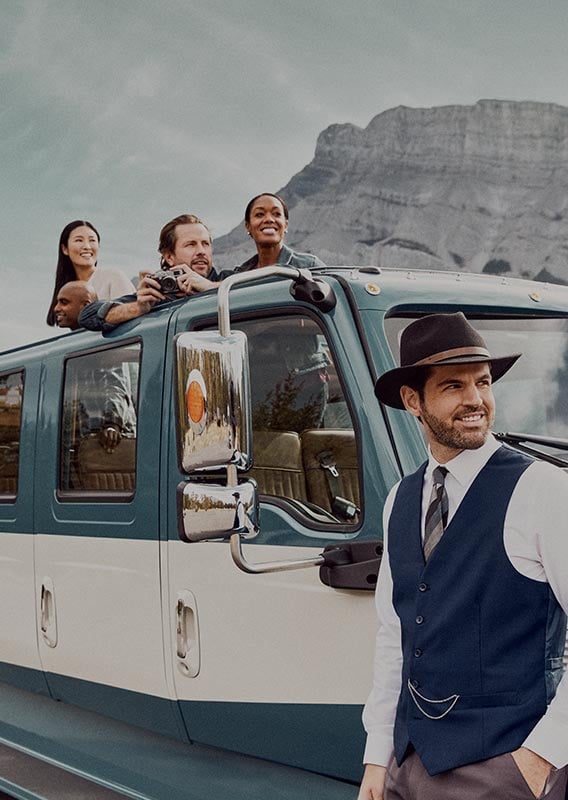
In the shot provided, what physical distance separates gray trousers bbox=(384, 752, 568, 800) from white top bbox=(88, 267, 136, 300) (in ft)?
10.2

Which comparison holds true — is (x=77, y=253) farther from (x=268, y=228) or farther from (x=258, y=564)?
(x=258, y=564)

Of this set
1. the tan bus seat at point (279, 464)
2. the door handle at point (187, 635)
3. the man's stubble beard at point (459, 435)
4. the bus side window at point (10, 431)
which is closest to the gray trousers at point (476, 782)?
the man's stubble beard at point (459, 435)

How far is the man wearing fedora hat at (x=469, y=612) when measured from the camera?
Answer: 2.18 metres

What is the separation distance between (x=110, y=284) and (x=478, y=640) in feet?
10.9

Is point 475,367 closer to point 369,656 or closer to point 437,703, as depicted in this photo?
point 437,703

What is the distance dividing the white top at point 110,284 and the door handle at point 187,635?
180 centimetres

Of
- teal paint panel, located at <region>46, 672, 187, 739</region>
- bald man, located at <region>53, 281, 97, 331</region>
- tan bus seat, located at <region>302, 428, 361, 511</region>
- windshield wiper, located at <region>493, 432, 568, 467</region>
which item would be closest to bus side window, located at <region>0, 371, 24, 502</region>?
bald man, located at <region>53, 281, 97, 331</region>

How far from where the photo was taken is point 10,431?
16.5 ft

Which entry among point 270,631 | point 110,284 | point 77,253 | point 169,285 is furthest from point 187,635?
point 77,253

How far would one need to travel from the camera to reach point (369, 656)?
3064 mm

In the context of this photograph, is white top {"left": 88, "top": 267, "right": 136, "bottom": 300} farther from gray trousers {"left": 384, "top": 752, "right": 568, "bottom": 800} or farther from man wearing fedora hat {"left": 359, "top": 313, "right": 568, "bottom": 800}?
gray trousers {"left": 384, "top": 752, "right": 568, "bottom": 800}

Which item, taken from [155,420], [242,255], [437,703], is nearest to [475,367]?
[437,703]

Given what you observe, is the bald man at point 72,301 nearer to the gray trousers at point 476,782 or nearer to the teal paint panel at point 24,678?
the teal paint panel at point 24,678

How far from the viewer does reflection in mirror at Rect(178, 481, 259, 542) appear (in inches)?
106
